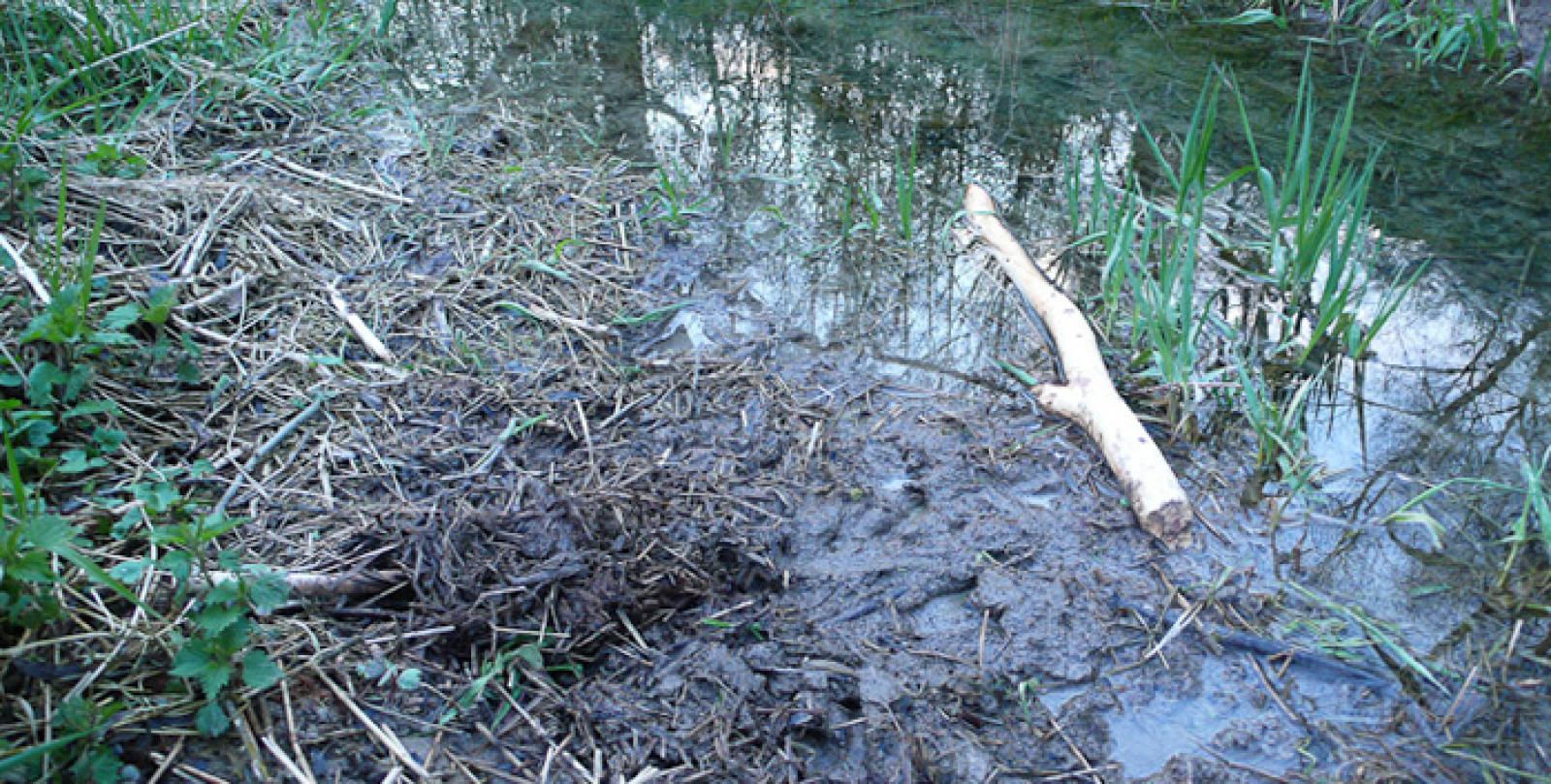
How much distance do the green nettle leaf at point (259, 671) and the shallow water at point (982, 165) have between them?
1.51m

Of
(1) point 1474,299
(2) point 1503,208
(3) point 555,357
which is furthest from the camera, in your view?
(2) point 1503,208

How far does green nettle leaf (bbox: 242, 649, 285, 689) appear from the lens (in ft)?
5.24

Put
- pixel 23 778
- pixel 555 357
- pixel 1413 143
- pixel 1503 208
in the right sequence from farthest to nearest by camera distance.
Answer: pixel 1413 143
pixel 1503 208
pixel 555 357
pixel 23 778

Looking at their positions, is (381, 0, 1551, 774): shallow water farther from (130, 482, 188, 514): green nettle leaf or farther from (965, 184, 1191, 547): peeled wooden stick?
(130, 482, 188, 514): green nettle leaf

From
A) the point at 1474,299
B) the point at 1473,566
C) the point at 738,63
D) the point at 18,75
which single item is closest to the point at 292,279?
the point at 18,75

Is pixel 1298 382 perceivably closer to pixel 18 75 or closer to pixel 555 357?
pixel 555 357

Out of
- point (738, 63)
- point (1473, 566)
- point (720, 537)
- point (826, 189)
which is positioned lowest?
point (1473, 566)

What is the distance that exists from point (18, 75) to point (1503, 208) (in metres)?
5.29

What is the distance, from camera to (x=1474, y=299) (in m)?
3.23

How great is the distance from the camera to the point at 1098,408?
260 centimetres

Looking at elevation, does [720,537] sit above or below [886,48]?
below

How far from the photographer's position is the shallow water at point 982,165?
269cm

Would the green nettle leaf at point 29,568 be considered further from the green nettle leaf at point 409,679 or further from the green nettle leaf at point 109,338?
the green nettle leaf at point 109,338

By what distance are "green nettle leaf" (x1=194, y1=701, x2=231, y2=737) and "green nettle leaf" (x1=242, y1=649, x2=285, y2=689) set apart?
6 cm
